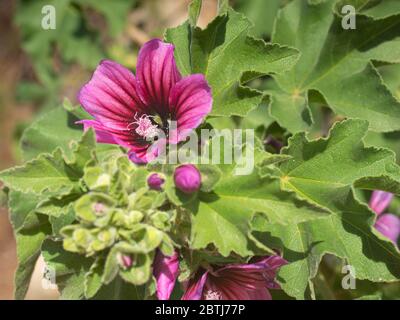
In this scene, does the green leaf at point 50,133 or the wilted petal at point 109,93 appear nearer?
the wilted petal at point 109,93

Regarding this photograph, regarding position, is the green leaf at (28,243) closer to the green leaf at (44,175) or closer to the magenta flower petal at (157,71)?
the green leaf at (44,175)

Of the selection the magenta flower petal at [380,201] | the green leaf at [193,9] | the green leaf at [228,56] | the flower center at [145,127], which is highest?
the green leaf at [193,9]

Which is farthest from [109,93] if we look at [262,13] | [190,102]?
[262,13]

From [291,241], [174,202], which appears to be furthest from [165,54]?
Result: [291,241]

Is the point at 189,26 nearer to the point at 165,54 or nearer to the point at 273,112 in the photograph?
the point at 165,54

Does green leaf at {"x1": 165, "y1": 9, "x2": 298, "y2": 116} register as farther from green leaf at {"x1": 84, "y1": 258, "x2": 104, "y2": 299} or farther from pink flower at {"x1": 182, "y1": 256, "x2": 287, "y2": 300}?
green leaf at {"x1": 84, "y1": 258, "x2": 104, "y2": 299}

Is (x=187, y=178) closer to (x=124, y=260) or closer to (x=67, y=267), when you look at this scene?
(x=124, y=260)

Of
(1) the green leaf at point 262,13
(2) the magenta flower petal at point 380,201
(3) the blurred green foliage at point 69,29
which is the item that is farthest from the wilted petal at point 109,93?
(3) the blurred green foliage at point 69,29
